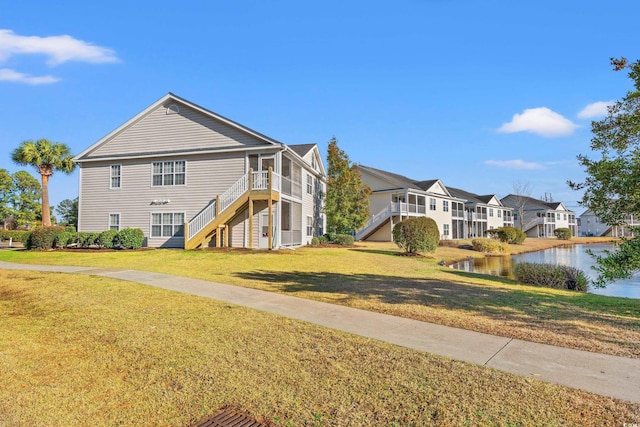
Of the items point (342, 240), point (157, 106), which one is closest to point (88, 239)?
point (157, 106)

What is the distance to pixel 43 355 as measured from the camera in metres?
4.98

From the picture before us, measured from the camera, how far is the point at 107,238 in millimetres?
20625

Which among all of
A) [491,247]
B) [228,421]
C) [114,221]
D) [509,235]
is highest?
[114,221]

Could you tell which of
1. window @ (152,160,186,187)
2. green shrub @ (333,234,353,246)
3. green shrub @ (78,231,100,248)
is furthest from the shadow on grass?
green shrub @ (333,234,353,246)

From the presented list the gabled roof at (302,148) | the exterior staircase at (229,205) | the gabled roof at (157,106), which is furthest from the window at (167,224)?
the gabled roof at (302,148)

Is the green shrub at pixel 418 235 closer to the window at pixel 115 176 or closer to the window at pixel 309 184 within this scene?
the window at pixel 309 184

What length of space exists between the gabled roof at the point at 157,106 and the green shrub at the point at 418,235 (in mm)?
8943

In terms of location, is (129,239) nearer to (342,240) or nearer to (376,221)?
(342,240)

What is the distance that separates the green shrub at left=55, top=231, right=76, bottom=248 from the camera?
2084 centimetres

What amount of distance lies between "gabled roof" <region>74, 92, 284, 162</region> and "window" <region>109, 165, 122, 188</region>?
1914 millimetres

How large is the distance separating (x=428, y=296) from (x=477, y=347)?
13.2 ft

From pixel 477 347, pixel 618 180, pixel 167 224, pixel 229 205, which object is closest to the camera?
pixel 477 347

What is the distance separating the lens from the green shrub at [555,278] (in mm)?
13953

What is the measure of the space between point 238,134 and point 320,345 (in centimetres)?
1859
